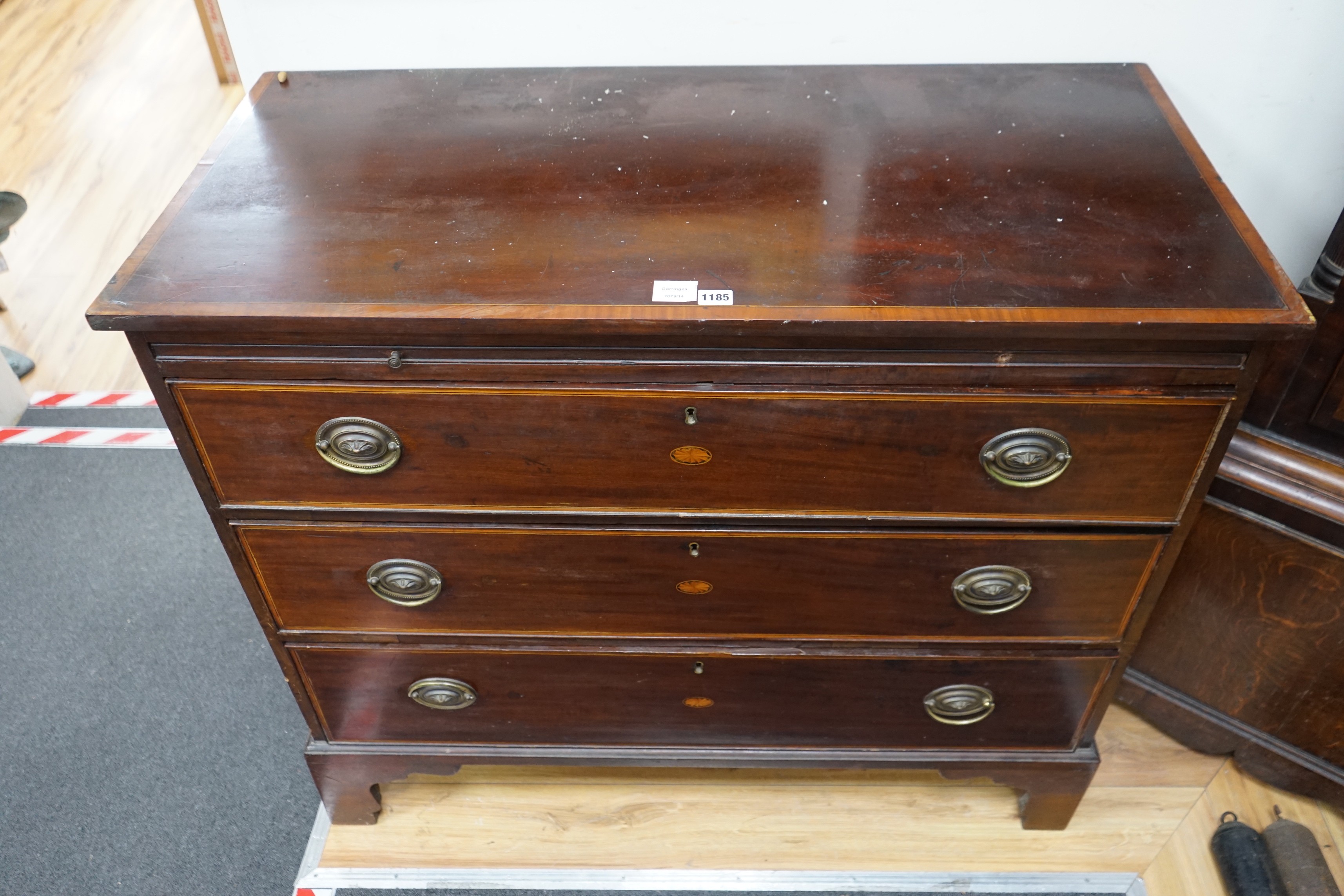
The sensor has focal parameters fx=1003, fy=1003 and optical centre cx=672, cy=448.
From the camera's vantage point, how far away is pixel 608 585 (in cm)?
118

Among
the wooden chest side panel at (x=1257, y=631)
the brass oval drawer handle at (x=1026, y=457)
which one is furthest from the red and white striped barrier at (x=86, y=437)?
the wooden chest side panel at (x=1257, y=631)

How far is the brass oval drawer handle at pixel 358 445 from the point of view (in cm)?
101

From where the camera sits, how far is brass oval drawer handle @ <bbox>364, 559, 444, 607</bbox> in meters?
1.16

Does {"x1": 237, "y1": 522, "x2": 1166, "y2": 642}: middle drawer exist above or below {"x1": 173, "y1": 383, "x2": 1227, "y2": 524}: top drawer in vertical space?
below

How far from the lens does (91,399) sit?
7.43ft

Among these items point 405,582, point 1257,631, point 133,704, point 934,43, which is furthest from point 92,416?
point 1257,631

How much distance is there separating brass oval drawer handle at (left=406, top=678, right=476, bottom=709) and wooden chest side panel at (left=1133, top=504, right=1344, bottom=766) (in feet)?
3.30

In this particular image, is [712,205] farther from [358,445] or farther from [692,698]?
[692,698]

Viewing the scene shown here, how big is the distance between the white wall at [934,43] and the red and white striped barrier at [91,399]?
1192mm

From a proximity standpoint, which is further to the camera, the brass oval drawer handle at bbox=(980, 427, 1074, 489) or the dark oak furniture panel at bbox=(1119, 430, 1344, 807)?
the dark oak furniture panel at bbox=(1119, 430, 1344, 807)

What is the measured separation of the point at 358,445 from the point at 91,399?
1.60 metres

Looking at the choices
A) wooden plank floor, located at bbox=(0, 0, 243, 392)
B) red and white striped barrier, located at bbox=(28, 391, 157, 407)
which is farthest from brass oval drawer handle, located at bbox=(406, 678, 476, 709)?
wooden plank floor, located at bbox=(0, 0, 243, 392)

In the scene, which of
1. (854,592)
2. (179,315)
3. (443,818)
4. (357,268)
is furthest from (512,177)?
(443,818)

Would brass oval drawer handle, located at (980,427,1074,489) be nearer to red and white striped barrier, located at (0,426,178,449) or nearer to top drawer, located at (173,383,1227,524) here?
top drawer, located at (173,383,1227,524)
